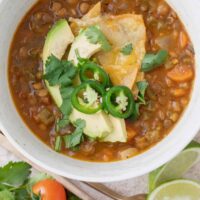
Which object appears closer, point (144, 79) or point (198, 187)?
point (144, 79)

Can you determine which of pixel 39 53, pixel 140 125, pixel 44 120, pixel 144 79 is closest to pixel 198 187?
pixel 140 125

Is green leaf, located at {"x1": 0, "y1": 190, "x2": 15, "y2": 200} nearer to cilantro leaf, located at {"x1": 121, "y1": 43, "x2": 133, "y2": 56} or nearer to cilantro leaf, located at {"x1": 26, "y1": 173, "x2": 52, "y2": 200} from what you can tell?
cilantro leaf, located at {"x1": 26, "y1": 173, "x2": 52, "y2": 200}

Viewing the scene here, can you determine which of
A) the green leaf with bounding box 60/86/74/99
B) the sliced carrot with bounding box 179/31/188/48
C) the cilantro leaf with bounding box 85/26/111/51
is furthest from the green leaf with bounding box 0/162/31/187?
the sliced carrot with bounding box 179/31/188/48

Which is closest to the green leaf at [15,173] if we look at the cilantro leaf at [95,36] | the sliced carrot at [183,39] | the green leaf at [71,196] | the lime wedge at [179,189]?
the green leaf at [71,196]

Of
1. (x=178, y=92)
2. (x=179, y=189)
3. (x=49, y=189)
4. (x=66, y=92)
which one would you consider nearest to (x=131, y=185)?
(x=179, y=189)

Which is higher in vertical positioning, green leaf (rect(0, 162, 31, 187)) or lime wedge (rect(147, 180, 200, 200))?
green leaf (rect(0, 162, 31, 187))

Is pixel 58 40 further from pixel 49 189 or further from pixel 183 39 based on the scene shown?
pixel 49 189

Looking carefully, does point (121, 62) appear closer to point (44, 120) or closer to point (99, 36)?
point (99, 36)
